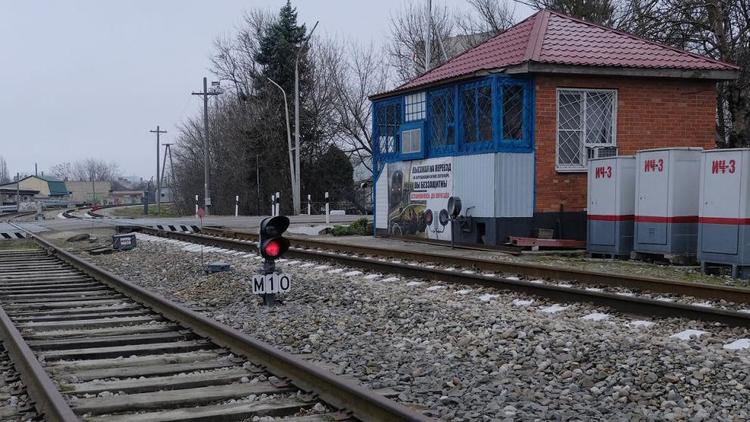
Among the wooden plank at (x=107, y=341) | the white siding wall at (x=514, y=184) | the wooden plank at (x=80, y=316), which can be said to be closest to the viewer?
the wooden plank at (x=107, y=341)

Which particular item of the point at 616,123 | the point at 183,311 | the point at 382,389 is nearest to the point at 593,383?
the point at 382,389

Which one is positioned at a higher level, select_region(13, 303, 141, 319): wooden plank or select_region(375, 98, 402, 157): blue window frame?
select_region(375, 98, 402, 157): blue window frame

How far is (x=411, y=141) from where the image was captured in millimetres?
19422

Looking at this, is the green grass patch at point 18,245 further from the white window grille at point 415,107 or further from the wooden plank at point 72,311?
the wooden plank at point 72,311

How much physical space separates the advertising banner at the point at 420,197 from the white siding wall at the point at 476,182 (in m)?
0.34

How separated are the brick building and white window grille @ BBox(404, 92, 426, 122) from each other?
103 cm

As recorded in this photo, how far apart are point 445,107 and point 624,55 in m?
4.08

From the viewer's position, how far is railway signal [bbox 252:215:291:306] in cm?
939

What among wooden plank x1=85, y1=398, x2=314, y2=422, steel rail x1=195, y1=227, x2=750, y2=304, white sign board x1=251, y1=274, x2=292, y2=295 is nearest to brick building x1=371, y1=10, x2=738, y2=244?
steel rail x1=195, y1=227, x2=750, y2=304

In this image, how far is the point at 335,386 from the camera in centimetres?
521

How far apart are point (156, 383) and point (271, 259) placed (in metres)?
4.03

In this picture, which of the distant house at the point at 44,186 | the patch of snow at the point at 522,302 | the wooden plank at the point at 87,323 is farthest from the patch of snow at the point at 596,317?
the distant house at the point at 44,186

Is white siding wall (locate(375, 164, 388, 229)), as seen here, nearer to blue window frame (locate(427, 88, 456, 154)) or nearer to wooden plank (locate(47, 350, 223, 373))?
blue window frame (locate(427, 88, 456, 154))

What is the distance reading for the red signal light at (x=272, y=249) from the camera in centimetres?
948
